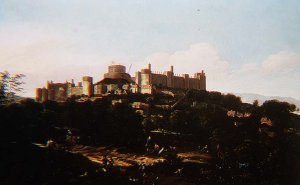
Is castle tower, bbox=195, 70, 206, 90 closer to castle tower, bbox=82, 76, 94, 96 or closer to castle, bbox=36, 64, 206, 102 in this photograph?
castle, bbox=36, 64, 206, 102

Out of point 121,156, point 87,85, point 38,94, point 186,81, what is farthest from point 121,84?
point 121,156

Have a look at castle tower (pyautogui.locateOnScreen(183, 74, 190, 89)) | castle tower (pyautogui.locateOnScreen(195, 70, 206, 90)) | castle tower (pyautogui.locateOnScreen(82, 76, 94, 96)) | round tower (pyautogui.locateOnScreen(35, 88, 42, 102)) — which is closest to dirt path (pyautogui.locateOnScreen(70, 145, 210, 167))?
castle tower (pyautogui.locateOnScreen(82, 76, 94, 96))

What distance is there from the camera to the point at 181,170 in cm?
3391

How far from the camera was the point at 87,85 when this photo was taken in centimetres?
7269

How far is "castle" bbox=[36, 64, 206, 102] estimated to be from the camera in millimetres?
69562

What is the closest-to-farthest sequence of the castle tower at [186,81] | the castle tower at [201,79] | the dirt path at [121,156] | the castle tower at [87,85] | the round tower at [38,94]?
the dirt path at [121,156] < the castle tower at [87,85] < the round tower at [38,94] < the castle tower at [186,81] < the castle tower at [201,79]

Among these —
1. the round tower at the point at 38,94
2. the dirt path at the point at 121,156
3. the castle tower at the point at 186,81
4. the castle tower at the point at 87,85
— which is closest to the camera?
the dirt path at the point at 121,156

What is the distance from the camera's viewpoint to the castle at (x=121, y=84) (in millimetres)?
69562

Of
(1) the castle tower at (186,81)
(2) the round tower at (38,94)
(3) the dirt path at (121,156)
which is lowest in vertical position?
(3) the dirt path at (121,156)

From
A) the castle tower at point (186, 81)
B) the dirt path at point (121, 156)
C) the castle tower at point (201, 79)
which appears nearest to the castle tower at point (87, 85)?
the castle tower at point (186, 81)

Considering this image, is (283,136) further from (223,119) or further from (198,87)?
(198,87)

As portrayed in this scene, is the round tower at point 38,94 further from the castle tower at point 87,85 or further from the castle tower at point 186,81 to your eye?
the castle tower at point 186,81

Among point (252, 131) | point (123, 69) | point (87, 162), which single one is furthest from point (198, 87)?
point (87, 162)

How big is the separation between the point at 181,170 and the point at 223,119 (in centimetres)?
2125
